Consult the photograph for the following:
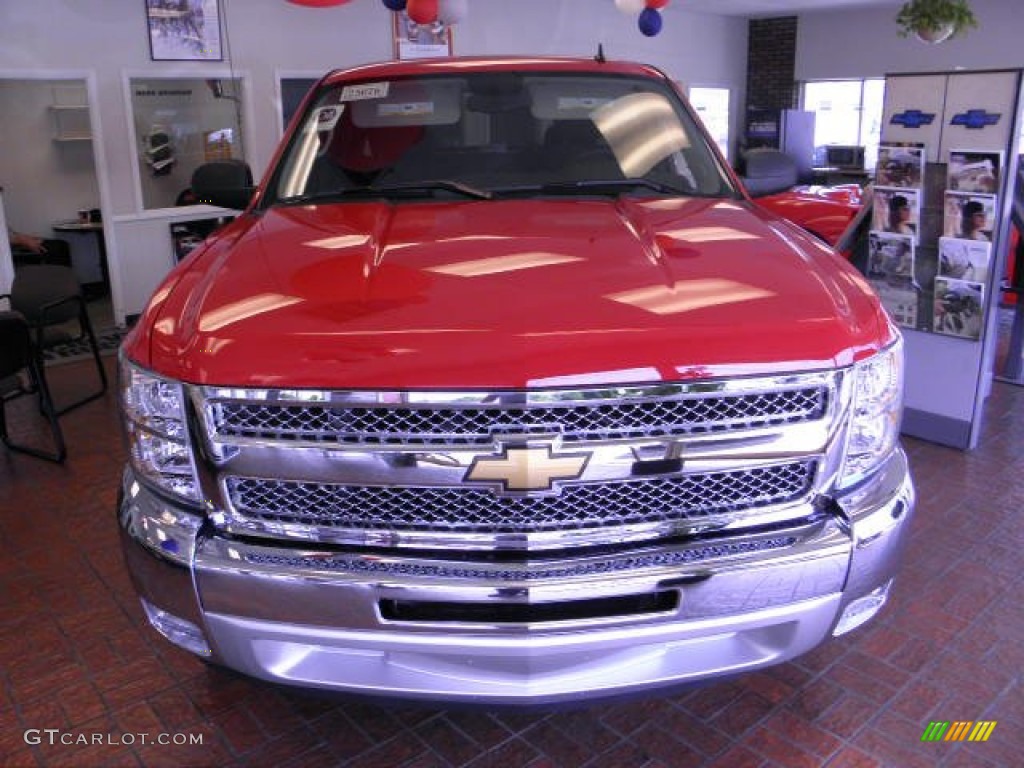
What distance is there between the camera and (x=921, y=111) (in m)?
4.20

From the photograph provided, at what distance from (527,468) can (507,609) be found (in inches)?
11.0

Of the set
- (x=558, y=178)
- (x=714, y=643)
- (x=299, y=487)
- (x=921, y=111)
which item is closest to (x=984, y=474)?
(x=921, y=111)

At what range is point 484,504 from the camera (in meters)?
1.73

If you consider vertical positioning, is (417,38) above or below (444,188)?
above

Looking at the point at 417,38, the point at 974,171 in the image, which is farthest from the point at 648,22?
the point at 974,171

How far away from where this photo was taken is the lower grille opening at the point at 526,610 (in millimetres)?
1694

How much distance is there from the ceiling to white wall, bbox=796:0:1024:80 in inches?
15.6

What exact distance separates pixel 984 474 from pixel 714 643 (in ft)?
9.18

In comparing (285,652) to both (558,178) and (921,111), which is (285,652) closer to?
(558,178)

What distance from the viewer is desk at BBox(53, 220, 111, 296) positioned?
9219mm

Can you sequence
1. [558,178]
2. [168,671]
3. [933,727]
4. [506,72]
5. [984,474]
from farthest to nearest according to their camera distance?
[984,474] → [506,72] → [558,178] → [168,671] → [933,727]

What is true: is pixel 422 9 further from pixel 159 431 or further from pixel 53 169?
pixel 159 431

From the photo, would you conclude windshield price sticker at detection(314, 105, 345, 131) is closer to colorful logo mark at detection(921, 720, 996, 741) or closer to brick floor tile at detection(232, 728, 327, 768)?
brick floor tile at detection(232, 728, 327, 768)

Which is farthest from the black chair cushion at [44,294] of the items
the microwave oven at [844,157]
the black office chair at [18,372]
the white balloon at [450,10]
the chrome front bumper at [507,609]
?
the microwave oven at [844,157]
